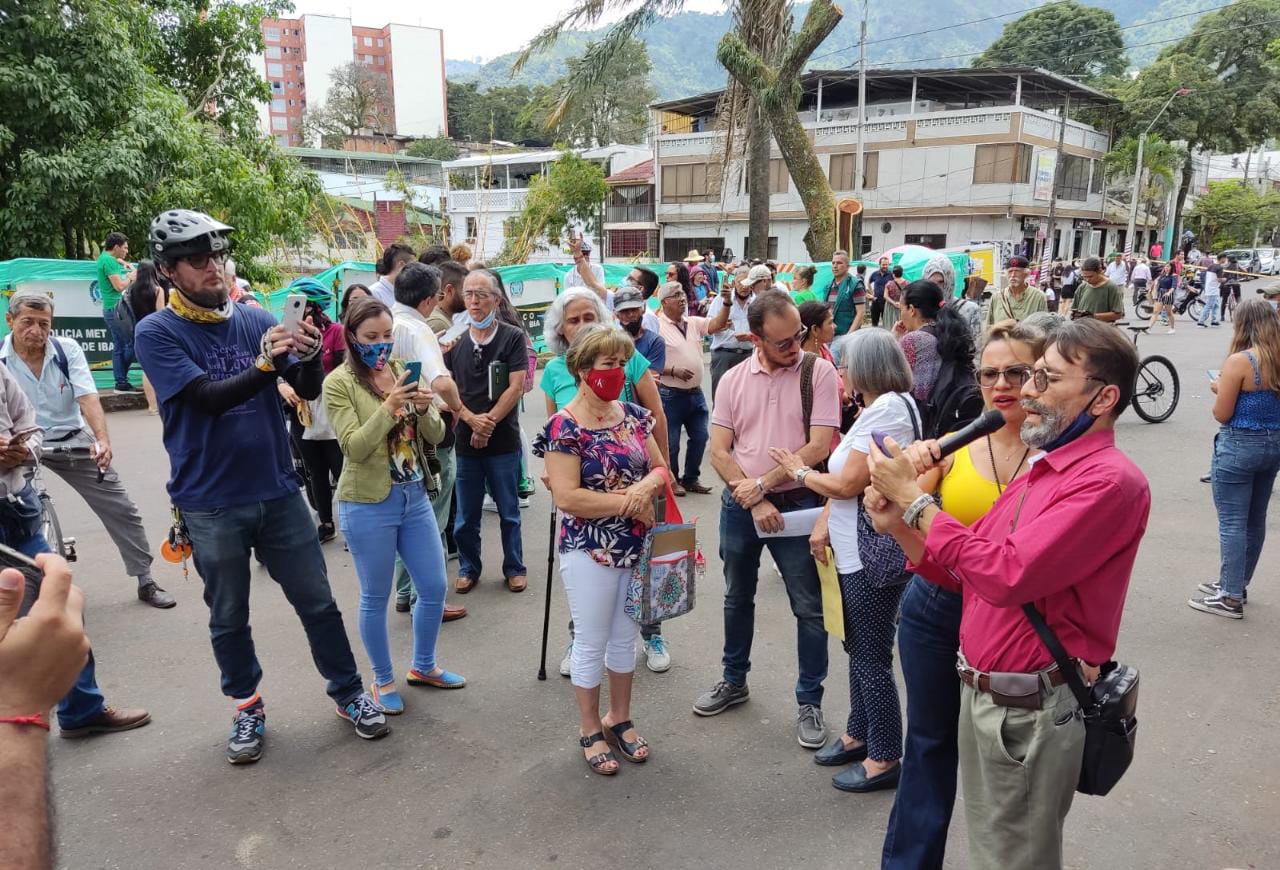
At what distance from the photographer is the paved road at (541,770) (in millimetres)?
2809

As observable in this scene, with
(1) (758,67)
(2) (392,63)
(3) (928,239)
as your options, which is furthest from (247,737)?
(2) (392,63)

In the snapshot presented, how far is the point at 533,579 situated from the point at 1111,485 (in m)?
3.84

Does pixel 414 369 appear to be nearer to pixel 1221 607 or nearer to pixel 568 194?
pixel 1221 607

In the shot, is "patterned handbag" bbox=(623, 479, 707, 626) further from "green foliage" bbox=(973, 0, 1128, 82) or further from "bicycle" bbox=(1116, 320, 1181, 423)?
"green foliage" bbox=(973, 0, 1128, 82)

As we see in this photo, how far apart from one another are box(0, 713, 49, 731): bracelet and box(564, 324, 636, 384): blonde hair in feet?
7.24

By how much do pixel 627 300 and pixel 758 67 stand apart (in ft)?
39.0

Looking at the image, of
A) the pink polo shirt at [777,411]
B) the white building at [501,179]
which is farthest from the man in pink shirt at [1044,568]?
the white building at [501,179]

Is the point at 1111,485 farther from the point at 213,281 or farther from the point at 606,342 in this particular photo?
the point at 213,281

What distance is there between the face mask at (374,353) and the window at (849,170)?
38.1 metres

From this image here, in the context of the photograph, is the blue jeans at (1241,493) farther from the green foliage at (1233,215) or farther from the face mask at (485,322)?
the green foliage at (1233,215)

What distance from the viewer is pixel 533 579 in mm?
5152

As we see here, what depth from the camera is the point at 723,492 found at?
11.9 feet

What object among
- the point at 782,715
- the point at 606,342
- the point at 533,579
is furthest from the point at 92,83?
the point at 782,715

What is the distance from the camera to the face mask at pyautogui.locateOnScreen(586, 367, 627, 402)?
10.3 feet
